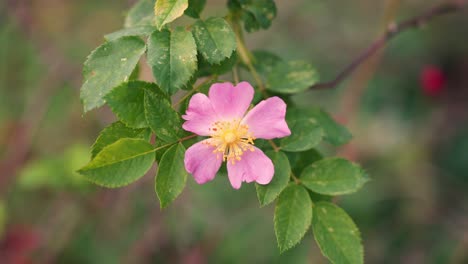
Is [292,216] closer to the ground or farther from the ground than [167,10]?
closer to the ground

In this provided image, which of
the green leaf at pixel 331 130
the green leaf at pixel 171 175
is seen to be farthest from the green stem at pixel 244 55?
the green leaf at pixel 171 175

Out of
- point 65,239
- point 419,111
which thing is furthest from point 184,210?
point 419,111

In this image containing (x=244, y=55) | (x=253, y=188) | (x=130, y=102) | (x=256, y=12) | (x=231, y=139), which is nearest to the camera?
(x=130, y=102)

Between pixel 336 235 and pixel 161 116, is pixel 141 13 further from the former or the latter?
pixel 336 235

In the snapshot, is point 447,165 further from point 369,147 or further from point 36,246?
point 36,246

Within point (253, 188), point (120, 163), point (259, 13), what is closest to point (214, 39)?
point (259, 13)

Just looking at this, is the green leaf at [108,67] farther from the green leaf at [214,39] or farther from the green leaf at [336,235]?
the green leaf at [336,235]

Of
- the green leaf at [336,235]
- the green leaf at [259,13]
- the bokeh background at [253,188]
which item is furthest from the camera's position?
the bokeh background at [253,188]

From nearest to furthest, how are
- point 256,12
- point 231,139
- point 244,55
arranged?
point 231,139 → point 256,12 → point 244,55
